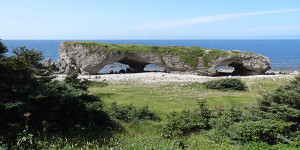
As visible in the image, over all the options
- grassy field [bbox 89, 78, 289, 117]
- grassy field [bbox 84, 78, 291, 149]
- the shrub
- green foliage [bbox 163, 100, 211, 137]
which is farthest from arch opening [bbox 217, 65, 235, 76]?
the shrub

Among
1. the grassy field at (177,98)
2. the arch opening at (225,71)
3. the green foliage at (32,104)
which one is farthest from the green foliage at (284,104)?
the arch opening at (225,71)

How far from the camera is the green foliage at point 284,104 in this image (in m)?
8.59

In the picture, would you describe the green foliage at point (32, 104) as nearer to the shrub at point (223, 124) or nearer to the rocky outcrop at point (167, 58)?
the shrub at point (223, 124)

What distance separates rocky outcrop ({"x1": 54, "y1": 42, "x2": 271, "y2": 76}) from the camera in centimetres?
3928

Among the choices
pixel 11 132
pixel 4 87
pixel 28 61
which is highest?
pixel 28 61

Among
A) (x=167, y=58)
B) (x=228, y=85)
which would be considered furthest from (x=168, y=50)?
(x=228, y=85)

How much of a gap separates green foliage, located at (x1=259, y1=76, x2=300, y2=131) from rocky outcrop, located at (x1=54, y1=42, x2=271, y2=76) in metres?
29.4

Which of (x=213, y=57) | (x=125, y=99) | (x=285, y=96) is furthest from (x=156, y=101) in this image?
(x=213, y=57)

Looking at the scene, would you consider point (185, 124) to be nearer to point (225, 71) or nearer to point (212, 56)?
point (212, 56)

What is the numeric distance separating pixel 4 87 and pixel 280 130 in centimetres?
1032

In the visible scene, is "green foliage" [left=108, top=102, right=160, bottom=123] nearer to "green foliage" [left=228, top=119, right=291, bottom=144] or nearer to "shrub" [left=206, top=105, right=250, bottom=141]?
"shrub" [left=206, top=105, right=250, bottom=141]

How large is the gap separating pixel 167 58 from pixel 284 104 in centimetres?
3317

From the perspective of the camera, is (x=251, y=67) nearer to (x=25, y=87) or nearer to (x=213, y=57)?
(x=213, y=57)

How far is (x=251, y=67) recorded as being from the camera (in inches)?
1554
